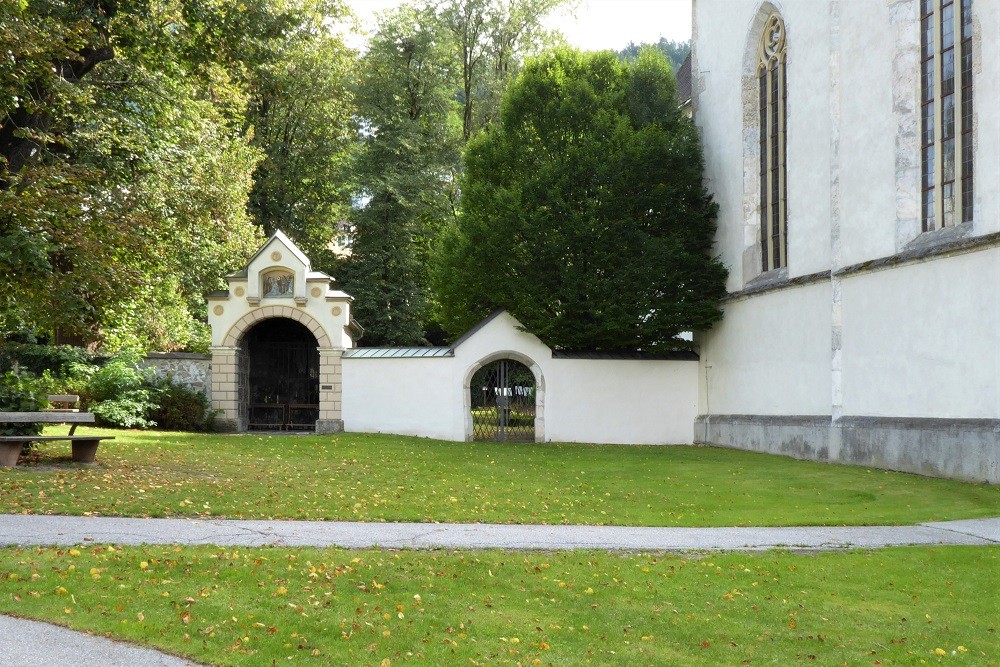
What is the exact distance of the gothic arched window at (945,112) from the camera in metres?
17.8

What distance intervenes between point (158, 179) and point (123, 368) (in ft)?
21.0

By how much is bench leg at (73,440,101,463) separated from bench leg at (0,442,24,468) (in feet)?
3.36

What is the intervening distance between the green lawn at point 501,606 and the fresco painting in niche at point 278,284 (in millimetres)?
18490

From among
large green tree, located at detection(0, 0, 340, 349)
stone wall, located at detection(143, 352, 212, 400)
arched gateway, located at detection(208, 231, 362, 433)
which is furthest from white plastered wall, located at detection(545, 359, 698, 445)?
large green tree, located at detection(0, 0, 340, 349)

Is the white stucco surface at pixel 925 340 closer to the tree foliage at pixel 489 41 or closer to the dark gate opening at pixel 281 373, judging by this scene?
the dark gate opening at pixel 281 373

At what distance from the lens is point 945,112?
60.0 feet

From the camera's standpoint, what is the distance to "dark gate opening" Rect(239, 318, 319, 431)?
2873cm

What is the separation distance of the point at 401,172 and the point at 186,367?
47.3 feet

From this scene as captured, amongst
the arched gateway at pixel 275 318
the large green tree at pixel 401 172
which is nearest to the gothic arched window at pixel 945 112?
the arched gateway at pixel 275 318

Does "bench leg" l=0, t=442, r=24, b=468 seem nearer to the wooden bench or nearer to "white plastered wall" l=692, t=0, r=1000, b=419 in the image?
the wooden bench

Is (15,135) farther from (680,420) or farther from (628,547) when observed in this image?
(680,420)

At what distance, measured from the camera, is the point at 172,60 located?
18.7 meters

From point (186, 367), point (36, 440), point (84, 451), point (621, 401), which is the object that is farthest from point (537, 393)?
point (36, 440)

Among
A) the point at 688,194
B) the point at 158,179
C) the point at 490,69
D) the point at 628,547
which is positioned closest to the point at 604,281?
the point at 688,194
